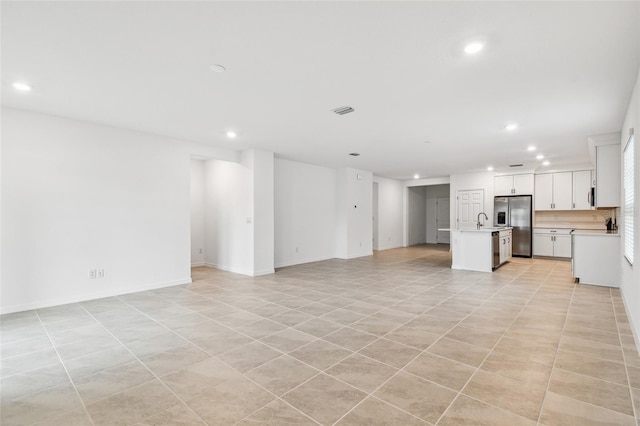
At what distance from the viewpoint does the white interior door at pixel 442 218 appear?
13.3m

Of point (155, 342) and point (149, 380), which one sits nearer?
point (149, 380)

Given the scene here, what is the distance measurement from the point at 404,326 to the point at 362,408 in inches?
64.6

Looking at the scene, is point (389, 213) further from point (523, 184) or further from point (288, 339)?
point (288, 339)

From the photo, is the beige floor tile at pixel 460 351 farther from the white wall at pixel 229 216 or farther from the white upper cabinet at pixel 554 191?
the white upper cabinet at pixel 554 191

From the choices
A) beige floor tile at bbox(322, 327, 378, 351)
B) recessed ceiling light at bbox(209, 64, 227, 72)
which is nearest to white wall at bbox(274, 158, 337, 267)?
beige floor tile at bbox(322, 327, 378, 351)

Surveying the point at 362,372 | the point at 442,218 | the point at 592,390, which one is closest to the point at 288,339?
the point at 362,372

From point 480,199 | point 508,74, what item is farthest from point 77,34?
point 480,199

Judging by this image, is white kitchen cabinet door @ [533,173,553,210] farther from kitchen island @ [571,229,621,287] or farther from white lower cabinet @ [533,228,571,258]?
kitchen island @ [571,229,621,287]

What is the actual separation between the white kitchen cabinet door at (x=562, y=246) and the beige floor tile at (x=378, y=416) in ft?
30.2

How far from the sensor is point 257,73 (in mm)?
2932

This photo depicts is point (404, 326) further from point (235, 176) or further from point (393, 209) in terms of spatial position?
point (393, 209)

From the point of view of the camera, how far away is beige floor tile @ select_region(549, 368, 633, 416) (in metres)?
2.05

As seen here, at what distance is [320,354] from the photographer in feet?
9.18

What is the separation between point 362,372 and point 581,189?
940cm
